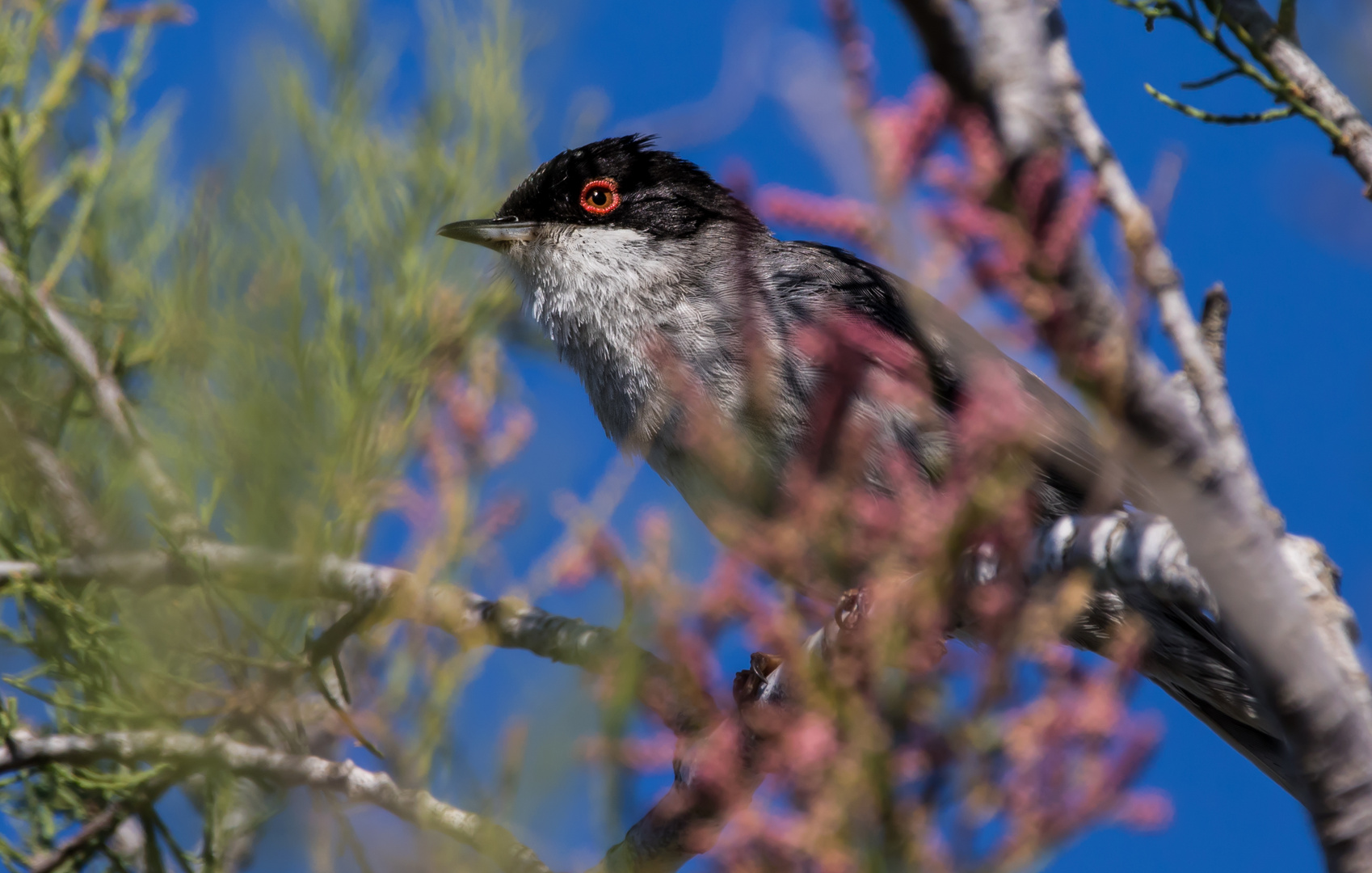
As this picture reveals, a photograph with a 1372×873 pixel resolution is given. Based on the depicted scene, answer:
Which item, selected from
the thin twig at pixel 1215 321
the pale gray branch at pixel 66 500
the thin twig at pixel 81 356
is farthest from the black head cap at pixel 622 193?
the thin twig at pixel 1215 321

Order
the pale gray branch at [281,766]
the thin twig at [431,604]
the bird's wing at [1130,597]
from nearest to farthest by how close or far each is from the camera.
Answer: the pale gray branch at [281,766] < the thin twig at [431,604] < the bird's wing at [1130,597]

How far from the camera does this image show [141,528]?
2.86 meters

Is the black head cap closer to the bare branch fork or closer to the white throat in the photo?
the white throat

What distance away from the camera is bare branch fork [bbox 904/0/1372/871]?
5.21 ft

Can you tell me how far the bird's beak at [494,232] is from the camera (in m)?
4.88

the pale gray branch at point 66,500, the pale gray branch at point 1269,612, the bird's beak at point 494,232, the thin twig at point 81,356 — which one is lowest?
the pale gray branch at point 1269,612

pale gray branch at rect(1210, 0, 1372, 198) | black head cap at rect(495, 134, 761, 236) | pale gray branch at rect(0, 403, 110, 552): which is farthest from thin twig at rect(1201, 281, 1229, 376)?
black head cap at rect(495, 134, 761, 236)

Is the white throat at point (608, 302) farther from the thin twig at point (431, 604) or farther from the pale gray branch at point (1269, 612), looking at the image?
the pale gray branch at point (1269, 612)

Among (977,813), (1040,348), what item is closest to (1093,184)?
(1040,348)

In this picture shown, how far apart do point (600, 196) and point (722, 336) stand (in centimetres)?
125

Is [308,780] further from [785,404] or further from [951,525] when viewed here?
[785,404]

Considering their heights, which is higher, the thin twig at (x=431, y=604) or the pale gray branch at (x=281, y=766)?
the thin twig at (x=431, y=604)

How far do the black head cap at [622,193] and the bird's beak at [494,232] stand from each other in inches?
5.3

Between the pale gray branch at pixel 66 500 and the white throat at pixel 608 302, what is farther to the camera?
the white throat at pixel 608 302
